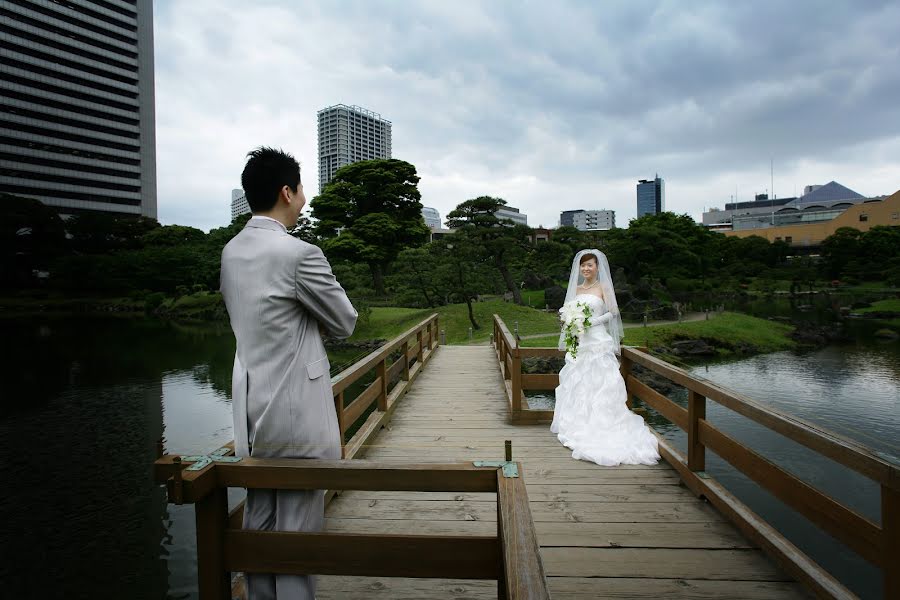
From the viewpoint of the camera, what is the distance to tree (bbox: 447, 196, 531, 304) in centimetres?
2420

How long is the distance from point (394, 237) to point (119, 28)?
52.2 meters

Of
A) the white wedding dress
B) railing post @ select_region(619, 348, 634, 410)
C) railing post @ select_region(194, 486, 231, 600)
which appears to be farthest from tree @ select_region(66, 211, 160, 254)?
railing post @ select_region(194, 486, 231, 600)

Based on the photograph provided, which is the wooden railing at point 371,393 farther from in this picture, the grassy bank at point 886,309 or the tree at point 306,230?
the grassy bank at point 886,309

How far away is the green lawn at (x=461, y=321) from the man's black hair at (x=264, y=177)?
18.9m

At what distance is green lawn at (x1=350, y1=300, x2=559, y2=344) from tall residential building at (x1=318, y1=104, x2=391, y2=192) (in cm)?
3165

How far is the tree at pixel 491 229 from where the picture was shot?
79.4ft

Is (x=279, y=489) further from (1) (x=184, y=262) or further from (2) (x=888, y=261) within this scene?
(2) (x=888, y=261)

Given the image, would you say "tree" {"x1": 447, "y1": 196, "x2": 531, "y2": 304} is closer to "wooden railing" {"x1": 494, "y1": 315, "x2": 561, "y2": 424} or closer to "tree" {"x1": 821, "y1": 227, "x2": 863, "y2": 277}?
"wooden railing" {"x1": 494, "y1": 315, "x2": 561, "y2": 424}

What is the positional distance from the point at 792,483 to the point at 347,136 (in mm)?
56276

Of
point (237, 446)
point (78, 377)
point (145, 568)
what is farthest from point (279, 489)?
point (78, 377)

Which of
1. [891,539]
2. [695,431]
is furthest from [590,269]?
[891,539]

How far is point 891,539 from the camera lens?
5.88ft

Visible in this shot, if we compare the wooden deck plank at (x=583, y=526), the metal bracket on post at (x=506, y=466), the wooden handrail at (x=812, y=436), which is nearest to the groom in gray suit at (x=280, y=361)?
the wooden deck plank at (x=583, y=526)

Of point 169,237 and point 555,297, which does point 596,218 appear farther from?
point 555,297
